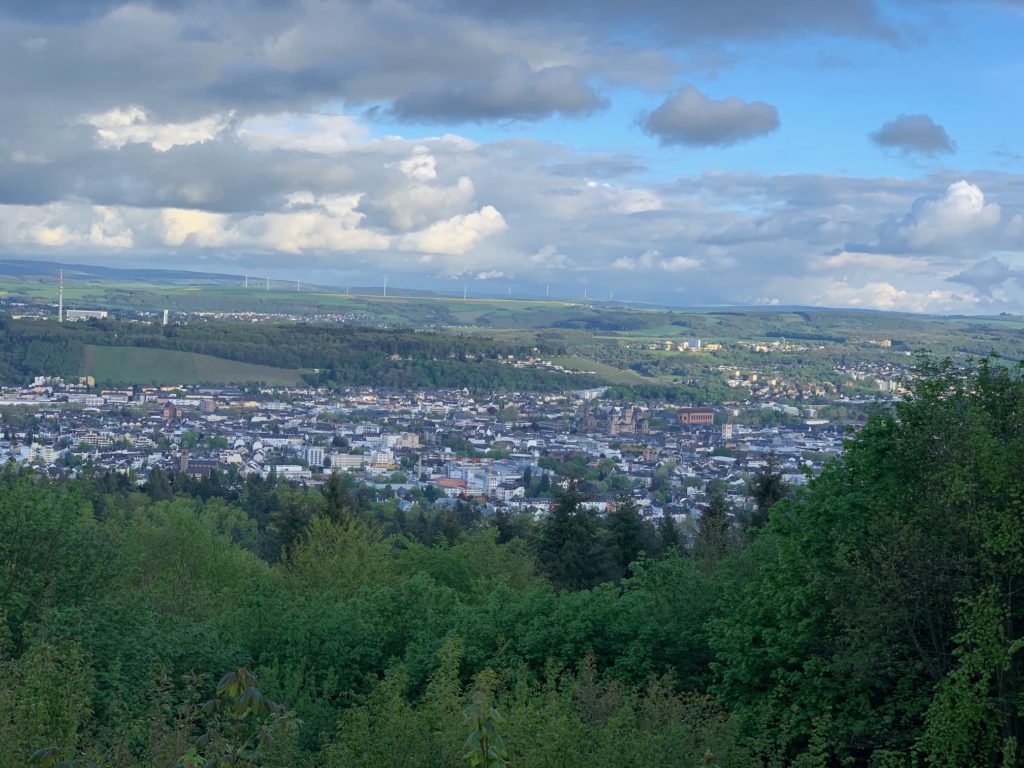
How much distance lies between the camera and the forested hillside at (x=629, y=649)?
36.0 feet

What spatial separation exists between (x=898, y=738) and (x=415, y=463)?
3749 inches

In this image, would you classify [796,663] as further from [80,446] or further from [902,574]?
[80,446]

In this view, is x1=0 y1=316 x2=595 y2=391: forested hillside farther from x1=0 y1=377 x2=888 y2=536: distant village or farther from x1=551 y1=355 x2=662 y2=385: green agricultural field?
x1=0 y1=377 x2=888 y2=536: distant village

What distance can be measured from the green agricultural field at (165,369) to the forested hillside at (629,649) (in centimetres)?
13596

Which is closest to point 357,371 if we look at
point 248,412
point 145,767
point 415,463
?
point 248,412

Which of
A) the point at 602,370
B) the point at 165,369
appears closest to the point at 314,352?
the point at 165,369

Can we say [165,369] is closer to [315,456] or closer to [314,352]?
[314,352]

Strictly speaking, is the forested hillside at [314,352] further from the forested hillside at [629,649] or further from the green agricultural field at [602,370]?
the forested hillside at [629,649]

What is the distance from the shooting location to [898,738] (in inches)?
558

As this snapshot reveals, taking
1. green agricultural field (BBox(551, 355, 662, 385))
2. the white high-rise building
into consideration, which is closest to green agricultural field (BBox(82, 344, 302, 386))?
green agricultural field (BBox(551, 355, 662, 385))

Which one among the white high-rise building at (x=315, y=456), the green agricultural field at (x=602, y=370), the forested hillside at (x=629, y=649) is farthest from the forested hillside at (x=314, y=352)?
the forested hillside at (x=629, y=649)

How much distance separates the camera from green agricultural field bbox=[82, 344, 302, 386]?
155750 mm

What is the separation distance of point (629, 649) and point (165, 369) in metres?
148

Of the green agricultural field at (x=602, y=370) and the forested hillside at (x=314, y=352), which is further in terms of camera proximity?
the green agricultural field at (x=602, y=370)
